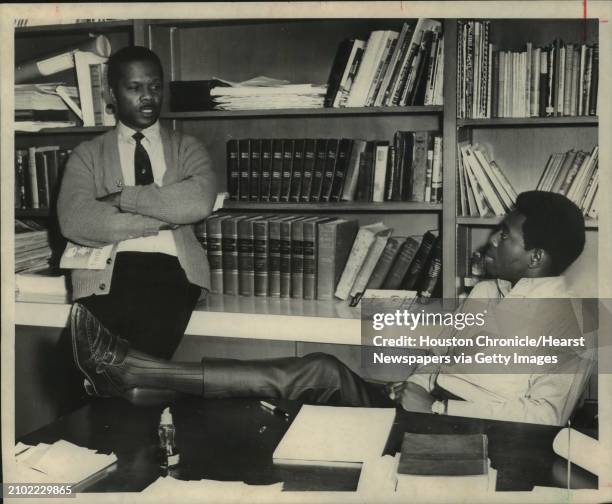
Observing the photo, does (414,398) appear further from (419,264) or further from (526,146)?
(526,146)

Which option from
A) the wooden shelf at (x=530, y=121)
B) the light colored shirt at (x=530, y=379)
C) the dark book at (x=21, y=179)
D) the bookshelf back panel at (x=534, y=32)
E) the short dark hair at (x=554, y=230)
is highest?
the bookshelf back panel at (x=534, y=32)

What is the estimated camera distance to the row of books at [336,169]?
2.04 m

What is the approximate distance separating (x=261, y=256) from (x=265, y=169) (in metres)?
0.30

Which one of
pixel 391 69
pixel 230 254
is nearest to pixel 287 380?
pixel 230 254

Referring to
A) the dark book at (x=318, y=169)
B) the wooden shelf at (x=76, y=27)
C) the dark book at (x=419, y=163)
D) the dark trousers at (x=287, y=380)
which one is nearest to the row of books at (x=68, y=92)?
the wooden shelf at (x=76, y=27)

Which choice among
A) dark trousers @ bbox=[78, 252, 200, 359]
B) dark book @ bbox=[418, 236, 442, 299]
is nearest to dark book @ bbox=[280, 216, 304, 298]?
dark trousers @ bbox=[78, 252, 200, 359]

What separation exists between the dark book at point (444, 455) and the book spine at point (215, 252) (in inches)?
51.2

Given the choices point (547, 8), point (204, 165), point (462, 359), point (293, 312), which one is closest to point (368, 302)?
point (293, 312)

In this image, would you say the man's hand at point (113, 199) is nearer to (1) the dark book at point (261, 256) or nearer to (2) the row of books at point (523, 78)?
(1) the dark book at point (261, 256)

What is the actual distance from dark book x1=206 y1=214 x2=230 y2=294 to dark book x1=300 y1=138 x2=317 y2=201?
1.02ft

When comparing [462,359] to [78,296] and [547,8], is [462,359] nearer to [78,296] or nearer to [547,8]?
[547,8]

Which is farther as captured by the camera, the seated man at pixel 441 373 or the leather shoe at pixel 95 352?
the leather shoe at pixel 95 352

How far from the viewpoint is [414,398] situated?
1626mm

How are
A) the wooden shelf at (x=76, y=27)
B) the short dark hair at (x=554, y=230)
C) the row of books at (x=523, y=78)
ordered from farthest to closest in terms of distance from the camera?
the wooden shelf at (x=76, y=27) → the row of books at (x=523, y=78) → the short dark hair at (x=554, y=230)
